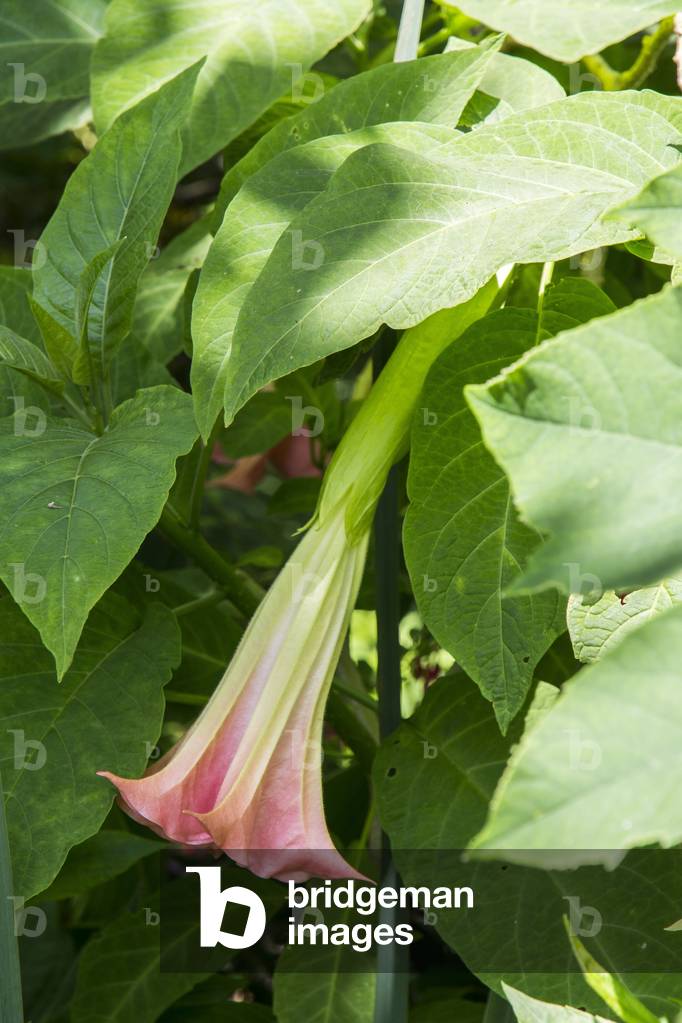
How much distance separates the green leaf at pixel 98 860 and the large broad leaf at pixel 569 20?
651 millimetres

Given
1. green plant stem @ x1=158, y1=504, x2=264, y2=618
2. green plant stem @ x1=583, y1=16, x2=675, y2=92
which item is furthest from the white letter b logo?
green plant stem @ x1=583, y1=16, x2=675, y2=92

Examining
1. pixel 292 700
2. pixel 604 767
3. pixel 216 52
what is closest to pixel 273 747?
pixel 292 700

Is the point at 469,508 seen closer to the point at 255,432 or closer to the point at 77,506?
the point at 77,506

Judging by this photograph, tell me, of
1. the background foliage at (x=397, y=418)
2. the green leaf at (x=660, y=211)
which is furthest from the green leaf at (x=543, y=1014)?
the green leaf at (x=660, y=211)

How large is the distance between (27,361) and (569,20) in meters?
0.38

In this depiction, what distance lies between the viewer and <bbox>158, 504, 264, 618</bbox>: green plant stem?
772mm

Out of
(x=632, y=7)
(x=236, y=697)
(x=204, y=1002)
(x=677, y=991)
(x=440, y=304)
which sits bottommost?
(x=204, y=1002)

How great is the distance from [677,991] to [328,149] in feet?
1.65

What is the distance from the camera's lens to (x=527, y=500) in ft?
0.99

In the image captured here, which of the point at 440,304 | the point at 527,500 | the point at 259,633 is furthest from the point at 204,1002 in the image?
the point at 527,500

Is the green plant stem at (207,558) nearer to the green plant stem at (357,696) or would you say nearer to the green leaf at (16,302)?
the green plant stem at (357,696)

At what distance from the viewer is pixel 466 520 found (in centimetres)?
62

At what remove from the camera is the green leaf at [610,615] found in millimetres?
599

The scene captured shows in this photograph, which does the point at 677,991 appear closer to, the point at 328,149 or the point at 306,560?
the point at 306,560
